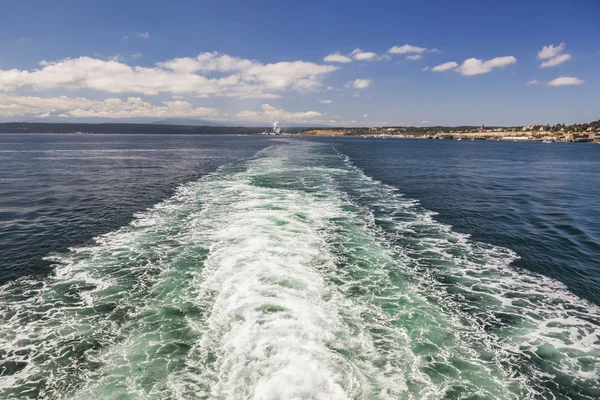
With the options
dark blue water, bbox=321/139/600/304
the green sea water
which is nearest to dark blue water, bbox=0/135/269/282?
the green sea water

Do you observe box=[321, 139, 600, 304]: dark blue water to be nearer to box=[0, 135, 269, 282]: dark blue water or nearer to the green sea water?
the green sea water

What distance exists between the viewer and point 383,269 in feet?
58.5

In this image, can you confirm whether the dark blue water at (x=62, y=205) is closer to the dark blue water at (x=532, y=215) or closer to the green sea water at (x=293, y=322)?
the green sea water at (x=293, y=322)

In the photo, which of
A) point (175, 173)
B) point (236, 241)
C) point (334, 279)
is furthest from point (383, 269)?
point (175, 173)

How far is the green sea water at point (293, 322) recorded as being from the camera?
9.90 meters

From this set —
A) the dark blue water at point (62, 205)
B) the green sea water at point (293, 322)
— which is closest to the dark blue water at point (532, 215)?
the green sea water at point (293, 322)

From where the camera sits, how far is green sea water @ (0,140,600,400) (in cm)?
990

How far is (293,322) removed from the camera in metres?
12.6

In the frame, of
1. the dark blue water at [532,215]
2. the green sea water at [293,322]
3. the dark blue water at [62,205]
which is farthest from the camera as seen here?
the dark blue water at [62,205]

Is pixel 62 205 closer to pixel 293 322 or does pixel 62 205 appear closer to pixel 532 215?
pixel 293 322

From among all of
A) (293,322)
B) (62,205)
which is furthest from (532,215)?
(62,205)

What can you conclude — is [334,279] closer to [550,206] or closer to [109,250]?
[109,250]

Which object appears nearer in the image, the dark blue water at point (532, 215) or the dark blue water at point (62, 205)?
the dark blue water at point (532, 215)

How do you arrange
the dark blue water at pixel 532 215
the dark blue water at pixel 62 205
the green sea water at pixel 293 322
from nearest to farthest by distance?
the green sea water at pixel 293 322, the dark blue water at pixel 532 215, the dark blue water at pixel 62 205
